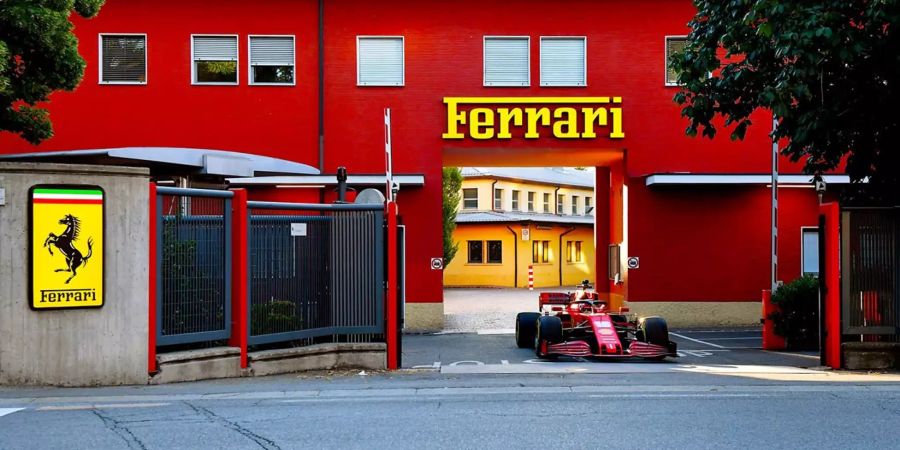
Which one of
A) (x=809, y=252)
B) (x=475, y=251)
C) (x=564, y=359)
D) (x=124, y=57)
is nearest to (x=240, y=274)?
(x=564, y=359)

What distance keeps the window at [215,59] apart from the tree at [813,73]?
11002 millimetres

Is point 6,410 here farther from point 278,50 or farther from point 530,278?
point 530,278

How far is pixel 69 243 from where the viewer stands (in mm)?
9578

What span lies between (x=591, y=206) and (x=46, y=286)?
4836 cm

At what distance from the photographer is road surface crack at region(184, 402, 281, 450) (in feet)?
21.9

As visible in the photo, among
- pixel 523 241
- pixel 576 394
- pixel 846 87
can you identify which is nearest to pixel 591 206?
pixel 523 241

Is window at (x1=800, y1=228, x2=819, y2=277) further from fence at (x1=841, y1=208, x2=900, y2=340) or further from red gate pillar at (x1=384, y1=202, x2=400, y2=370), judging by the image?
red gate pillar at (x1=384, y1=202, x2=400, y2=370)

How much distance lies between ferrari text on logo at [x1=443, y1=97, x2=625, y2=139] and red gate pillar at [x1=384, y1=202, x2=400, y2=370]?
844cm

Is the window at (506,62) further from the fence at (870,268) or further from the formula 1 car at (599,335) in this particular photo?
the fence at (870,268)

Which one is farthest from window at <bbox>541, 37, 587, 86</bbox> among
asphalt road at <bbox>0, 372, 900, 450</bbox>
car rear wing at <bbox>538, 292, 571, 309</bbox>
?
asphalt road at <bbox>0, 372, 900, 450</bbox>

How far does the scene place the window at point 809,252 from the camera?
20062 mm

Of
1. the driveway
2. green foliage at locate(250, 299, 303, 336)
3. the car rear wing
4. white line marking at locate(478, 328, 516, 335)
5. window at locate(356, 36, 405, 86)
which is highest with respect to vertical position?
window at locate(356, 36, 405, 86)

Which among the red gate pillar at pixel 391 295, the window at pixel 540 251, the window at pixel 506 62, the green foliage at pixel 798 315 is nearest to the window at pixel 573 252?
the window at pixel 540 251

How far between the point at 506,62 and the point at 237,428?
14172 mm
